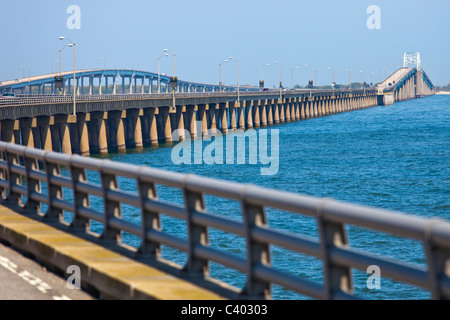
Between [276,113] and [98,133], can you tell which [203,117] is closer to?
[98,133]

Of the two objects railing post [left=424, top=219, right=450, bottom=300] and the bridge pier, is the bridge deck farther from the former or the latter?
the bridge pier

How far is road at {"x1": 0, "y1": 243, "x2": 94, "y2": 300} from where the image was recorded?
312 inches

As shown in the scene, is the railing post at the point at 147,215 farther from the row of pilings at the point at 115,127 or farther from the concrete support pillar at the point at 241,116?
the concrete support pillar at the point at 241,116

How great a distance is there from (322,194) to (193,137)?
61448 mm

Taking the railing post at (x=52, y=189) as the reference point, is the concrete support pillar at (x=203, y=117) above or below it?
below

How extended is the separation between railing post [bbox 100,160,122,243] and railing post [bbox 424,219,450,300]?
5.02 m

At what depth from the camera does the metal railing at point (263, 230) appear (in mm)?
5137

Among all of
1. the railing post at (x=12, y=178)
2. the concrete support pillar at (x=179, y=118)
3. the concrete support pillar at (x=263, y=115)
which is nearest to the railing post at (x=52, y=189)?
the railing post at (x=12, y=178)

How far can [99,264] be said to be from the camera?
8234mm

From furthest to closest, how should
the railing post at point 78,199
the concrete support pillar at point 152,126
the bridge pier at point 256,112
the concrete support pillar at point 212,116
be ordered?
the bridge pier at point 256,112 → the concrete support pillar at point 212,116 → the concrete support pillar at point 152,126 → the railing post at point 78,199

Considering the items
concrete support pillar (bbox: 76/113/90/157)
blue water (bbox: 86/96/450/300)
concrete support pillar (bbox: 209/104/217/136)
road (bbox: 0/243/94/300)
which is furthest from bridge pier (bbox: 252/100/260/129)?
road (bbox: 0/243/94/300)

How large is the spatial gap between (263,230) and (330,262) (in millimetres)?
900

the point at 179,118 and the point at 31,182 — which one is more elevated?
the point at 31,182

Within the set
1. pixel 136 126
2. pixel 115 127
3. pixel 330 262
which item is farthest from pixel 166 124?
pixel 330 262
